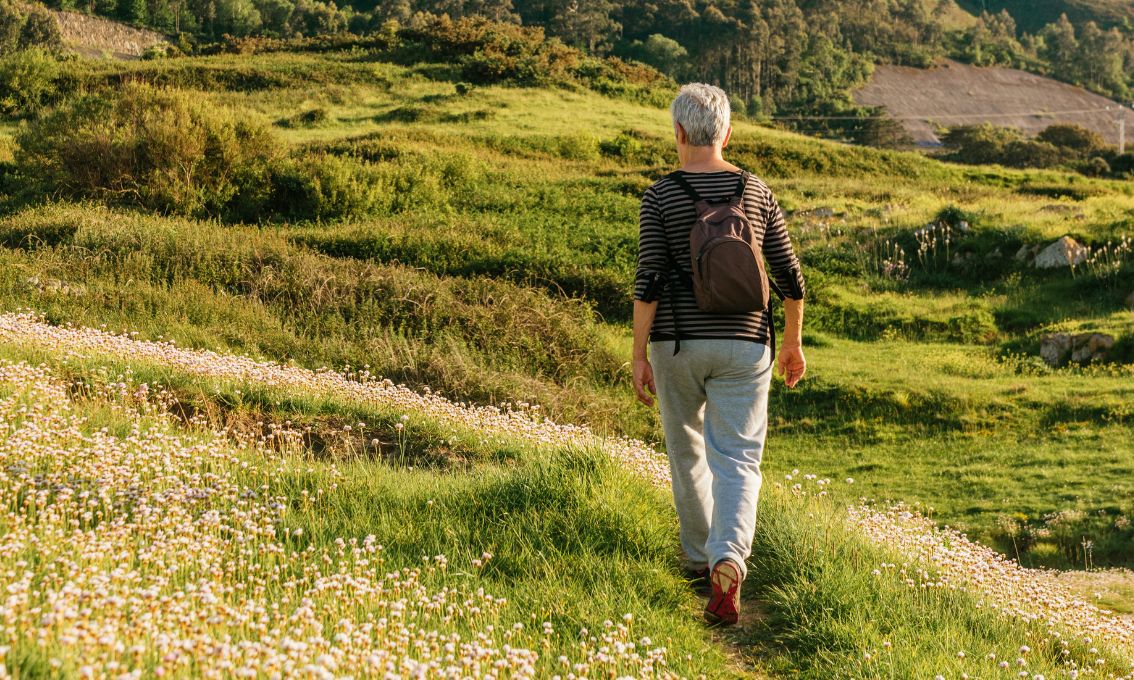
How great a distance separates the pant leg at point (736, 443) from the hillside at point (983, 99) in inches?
3814

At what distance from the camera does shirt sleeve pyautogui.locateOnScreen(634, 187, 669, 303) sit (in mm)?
4926

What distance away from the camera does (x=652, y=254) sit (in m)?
4.95

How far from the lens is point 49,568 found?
3760 mm

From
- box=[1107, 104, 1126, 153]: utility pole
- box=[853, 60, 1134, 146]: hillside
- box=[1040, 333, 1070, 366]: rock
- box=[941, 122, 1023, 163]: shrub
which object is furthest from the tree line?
box=[1040, 333, 1070, 366]: rock

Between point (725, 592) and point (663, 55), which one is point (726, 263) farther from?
point (663, 55)

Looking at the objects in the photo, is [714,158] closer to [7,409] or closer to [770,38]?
[7,409]

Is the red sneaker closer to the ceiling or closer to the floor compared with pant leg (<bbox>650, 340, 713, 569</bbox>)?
closer to the floor

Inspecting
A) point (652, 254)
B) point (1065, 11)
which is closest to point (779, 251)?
point (652, 254)

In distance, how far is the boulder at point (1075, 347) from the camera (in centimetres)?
1599

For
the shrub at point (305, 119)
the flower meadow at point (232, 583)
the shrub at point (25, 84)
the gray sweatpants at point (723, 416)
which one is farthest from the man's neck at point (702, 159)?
the shrub at point (25, 84)

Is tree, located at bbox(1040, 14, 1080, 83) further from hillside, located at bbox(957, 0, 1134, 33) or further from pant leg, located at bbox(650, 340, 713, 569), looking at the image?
pant leg, located at bbox(650, 340, 713, 569)

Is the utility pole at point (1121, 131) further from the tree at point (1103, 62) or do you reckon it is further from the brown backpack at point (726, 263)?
the brown backpack at point (726, 263)

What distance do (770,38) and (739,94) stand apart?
28.2ft

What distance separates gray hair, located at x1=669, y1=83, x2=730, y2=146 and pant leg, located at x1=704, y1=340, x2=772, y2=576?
1007mm
